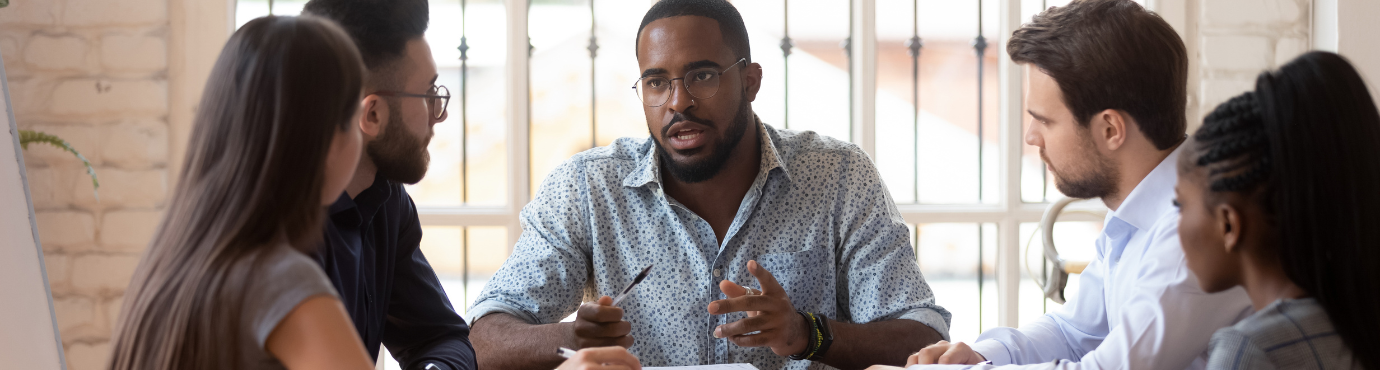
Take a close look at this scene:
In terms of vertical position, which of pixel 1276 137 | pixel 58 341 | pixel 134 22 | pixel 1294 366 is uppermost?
pixel 134 22

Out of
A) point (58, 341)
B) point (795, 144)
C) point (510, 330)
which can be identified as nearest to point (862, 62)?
point (795, 144)

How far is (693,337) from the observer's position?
1842mm

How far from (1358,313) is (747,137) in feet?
4.09

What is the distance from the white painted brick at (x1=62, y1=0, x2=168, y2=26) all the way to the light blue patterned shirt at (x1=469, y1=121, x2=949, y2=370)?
150 centimetres

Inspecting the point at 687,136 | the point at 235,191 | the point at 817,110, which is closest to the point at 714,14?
the point at 687,136

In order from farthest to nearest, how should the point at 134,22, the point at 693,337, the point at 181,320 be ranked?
the point at 134,22 < the point at 693,337 < the point at 181,320

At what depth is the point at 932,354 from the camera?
1443mm

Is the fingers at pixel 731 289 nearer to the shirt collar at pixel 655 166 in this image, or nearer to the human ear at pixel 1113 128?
the shirt collar at pixel 655 166

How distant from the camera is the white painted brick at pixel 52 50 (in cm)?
260

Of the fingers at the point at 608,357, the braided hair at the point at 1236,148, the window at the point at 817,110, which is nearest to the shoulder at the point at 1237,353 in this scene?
the braided hair at the point at 1236,148

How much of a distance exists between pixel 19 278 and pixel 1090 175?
2.12 metres

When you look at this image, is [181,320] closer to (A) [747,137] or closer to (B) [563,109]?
(A) [747,137]

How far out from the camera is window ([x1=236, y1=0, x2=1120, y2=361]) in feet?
9.43

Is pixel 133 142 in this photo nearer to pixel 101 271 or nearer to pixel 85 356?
pixel 101 271
